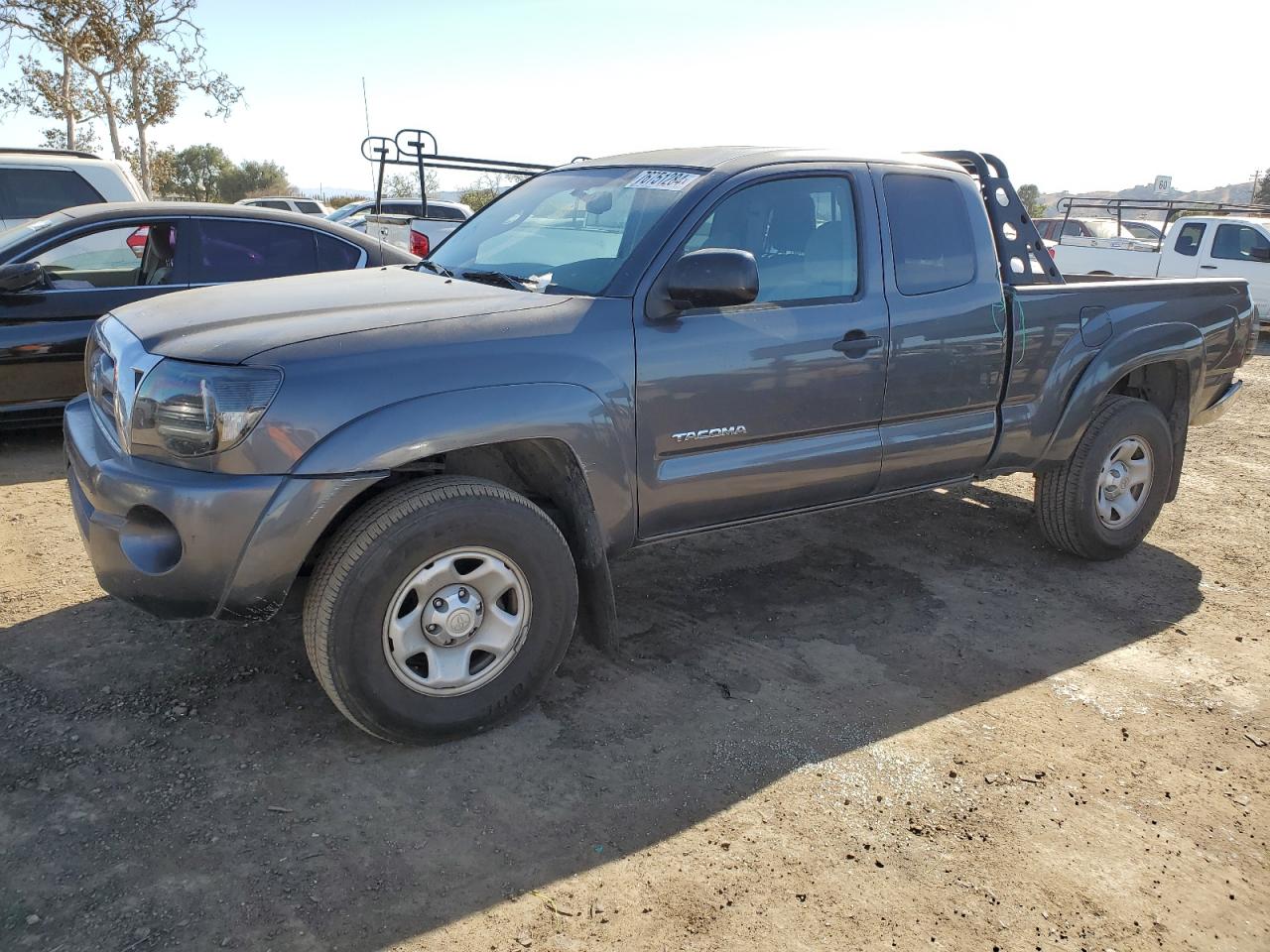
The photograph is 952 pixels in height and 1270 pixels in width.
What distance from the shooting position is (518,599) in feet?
10.0

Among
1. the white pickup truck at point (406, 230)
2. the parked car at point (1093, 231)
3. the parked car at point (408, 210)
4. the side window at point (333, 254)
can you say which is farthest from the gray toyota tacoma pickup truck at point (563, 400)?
the parked car at point (408, 210)

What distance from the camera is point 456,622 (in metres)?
2.94

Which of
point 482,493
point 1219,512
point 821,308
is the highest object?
point 821,308

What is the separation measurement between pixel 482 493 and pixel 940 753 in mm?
1723

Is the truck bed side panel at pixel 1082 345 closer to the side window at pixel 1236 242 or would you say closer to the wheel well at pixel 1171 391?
the wheel well at pixel 1171 391

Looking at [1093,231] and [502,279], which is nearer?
[502,279]

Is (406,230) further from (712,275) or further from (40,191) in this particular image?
(712,275)

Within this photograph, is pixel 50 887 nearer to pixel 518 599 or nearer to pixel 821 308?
pixel 518 599

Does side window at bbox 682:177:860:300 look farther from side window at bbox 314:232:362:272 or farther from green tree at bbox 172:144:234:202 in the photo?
green tree at bbox 172:144:234:202

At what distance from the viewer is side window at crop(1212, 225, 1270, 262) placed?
13375mm

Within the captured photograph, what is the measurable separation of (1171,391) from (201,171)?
136 feet

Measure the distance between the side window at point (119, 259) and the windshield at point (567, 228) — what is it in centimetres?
265

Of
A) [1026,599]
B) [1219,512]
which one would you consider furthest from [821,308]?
[1219,512]

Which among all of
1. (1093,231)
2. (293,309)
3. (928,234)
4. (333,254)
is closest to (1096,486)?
(928,234)
